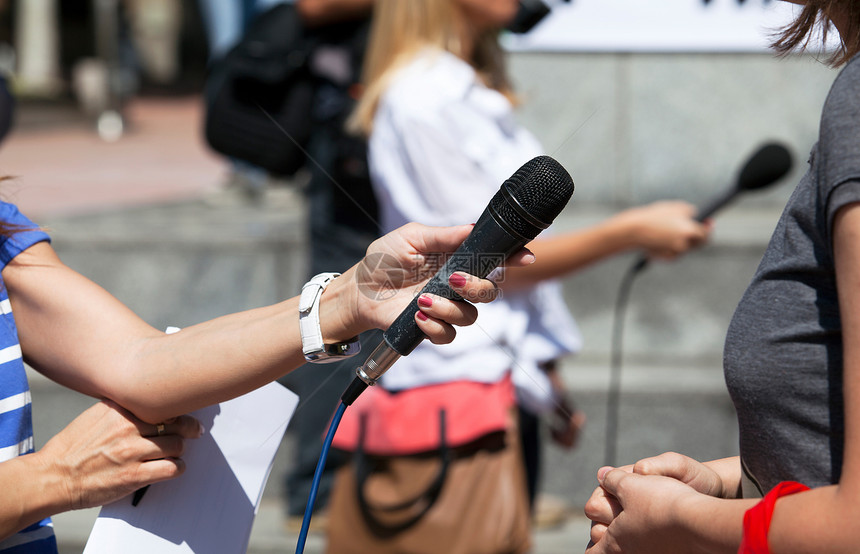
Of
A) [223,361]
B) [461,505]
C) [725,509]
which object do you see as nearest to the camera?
[725,509]

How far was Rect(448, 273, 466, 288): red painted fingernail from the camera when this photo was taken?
1.17 m

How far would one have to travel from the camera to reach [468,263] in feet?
3.84

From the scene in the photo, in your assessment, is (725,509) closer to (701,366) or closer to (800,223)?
(800,223)

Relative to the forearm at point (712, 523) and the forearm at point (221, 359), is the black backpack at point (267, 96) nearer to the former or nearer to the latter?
the forearm at point (221, 359)

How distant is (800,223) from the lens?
1.06 meters

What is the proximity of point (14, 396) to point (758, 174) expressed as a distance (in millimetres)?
1973

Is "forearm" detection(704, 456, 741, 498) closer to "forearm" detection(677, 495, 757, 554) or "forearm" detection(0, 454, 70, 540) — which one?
"forearm" detection(677, 495, 757, 554)

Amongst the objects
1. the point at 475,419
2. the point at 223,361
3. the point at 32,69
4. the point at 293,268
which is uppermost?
the point at 223,361

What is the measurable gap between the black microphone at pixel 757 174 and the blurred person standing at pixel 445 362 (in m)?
0.38

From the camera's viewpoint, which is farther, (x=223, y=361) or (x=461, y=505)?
(x=461, y=505)


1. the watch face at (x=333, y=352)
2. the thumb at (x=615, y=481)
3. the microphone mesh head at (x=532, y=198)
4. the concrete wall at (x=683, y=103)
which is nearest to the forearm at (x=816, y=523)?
the thumb at (x=615, y=481)

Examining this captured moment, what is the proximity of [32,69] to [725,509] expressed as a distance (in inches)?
505

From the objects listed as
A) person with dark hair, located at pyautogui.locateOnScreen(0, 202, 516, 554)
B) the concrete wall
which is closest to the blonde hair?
person with dark hair, located at pyautogui.locateOnScreen(0, 202, 516, 554)

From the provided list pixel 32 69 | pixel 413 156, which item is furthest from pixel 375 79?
pixel 32 69
